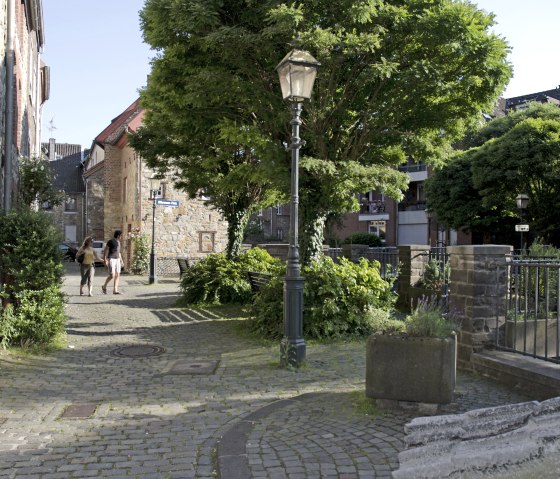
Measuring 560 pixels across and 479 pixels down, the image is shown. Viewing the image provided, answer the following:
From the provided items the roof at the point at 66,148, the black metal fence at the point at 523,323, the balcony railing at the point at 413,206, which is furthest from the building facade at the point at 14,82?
the roof at the point at 66,148

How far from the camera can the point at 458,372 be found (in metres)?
6.57

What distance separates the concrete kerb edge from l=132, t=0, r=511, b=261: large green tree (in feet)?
14.9

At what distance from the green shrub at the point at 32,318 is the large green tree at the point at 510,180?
75.8ft

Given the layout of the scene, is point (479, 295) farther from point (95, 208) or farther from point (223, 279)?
point (95, 208)

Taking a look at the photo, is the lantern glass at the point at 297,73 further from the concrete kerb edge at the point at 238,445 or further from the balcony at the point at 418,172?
the balcony at the point at 418,172

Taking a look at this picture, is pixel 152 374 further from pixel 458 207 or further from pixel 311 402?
pixel 458 207

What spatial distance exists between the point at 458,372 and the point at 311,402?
203 cm

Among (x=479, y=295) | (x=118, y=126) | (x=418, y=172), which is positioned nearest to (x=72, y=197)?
(x=118, y=126)

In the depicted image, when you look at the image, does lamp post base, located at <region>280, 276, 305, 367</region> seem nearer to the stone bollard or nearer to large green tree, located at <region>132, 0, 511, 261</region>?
large green tree, located at <region>132, 0, 511, 261</region>

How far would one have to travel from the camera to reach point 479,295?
6402mm

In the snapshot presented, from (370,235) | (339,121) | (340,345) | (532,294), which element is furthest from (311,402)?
(370,235)

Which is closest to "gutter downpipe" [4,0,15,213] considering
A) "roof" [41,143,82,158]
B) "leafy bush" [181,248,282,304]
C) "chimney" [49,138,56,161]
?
"leafy bush" [181,248,282,304]

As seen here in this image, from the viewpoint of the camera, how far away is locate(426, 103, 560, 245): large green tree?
2622 centimetres

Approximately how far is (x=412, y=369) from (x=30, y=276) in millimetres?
5881
